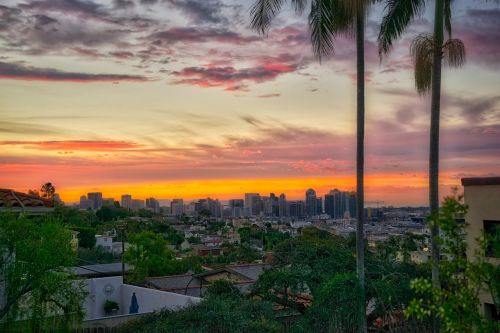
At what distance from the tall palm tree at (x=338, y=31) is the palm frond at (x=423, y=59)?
55.2 inches

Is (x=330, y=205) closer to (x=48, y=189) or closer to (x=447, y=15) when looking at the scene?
(x=48, y=189)

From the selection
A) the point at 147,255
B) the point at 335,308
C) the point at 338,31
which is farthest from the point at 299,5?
the point at 147,255

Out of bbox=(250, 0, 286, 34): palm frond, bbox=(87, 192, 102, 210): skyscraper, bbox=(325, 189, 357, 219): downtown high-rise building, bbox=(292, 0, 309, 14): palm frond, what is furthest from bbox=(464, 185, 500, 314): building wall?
bbox=(87, 192, 102, 210): skyscraper

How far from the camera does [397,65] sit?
19422mm

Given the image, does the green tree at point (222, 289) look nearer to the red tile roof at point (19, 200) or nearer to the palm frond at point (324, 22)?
the red tile roof at point (19, 200)

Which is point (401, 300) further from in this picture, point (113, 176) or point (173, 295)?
point (113, 176)

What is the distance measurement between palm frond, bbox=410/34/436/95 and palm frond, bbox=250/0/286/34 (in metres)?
3.59

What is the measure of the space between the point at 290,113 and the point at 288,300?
10468mm

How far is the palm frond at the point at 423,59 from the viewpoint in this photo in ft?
45.5

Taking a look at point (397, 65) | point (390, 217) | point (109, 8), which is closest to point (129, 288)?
point (109, 8)

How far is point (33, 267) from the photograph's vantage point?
13.3m

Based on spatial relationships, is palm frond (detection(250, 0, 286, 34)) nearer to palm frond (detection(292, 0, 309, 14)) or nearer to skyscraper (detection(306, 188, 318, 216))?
palm frond (detection(292, 0, 309, 14))

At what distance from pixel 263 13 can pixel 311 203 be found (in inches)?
7024

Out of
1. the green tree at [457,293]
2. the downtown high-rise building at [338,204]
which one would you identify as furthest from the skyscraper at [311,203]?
the green tree at [457,293]
